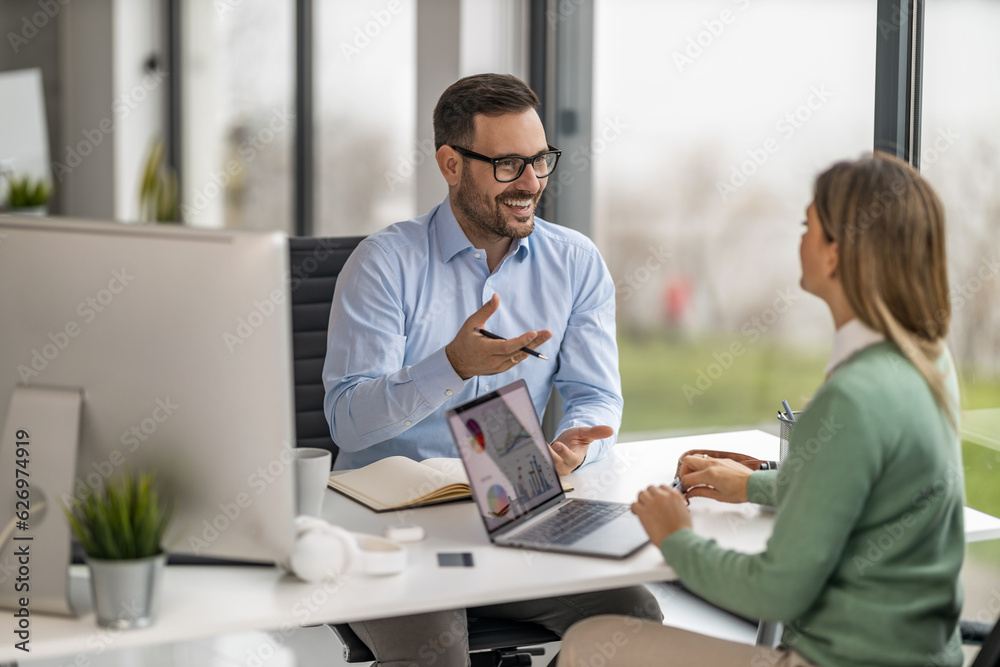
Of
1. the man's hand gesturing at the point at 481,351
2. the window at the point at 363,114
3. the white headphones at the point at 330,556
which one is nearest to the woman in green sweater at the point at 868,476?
the white headphones at the point at 330,556

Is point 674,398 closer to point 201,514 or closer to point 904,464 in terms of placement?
point 904,464

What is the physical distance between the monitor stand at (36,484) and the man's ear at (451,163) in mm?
1111

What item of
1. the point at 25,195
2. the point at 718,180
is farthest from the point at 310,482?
the point at 25,195

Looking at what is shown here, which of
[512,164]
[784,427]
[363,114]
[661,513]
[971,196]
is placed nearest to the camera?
[661,513]

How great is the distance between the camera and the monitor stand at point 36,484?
1.09 meters

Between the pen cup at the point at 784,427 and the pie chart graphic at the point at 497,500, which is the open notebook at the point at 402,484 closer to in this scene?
the pie chart graphic at the point at 497,500

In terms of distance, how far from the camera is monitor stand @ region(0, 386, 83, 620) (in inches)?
42.8

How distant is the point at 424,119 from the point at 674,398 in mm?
1270

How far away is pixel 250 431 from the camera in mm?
1056

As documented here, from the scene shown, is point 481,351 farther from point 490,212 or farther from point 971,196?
point 971,196

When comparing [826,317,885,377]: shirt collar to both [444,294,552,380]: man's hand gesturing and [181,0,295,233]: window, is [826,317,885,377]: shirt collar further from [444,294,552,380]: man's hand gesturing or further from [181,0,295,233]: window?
[181,0,295,233]: window

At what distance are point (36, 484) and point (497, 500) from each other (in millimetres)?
592

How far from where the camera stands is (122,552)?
102 cm

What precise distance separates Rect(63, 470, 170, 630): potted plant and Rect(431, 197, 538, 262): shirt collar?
107 centimetres
